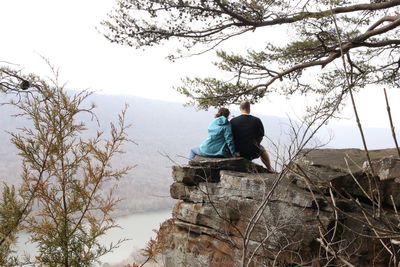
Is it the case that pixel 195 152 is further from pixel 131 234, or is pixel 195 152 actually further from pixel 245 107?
pixel 131 234

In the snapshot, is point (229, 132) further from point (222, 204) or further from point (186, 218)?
point (186, 218)

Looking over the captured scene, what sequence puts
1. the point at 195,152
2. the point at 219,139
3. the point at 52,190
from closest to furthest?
the point at 52,190 → the point at 219,139 → the point at 195,152

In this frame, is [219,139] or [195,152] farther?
[195,152]

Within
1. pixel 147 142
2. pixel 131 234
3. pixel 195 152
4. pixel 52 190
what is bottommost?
pixel 131 234

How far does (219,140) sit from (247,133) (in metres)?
0.49

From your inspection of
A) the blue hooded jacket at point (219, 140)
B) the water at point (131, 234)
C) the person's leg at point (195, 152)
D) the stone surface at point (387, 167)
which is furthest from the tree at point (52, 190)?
the water at point (131, 234)

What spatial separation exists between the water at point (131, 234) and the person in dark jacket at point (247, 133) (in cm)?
3619

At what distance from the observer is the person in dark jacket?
5125mm

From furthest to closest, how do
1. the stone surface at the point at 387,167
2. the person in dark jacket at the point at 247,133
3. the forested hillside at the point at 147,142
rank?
1. the forested hillside at the point at 147,142
2. the person in dark jacket at the point at 247,133
3. the stone surface at the point at 387,167

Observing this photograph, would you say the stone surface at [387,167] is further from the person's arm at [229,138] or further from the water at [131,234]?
the water at [131,234]

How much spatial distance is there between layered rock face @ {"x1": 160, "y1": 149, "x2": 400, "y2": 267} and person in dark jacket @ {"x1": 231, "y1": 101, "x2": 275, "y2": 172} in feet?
0.72

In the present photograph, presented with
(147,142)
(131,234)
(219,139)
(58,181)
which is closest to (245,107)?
(219,139)

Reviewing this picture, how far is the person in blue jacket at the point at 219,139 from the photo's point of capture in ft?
17.0

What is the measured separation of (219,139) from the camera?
543 centimetres
